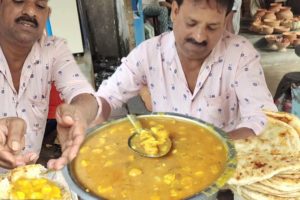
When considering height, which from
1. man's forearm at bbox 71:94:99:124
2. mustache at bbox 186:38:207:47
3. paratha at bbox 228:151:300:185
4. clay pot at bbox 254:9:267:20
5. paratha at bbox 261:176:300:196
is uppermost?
mustache at bbox 186:38:207:47

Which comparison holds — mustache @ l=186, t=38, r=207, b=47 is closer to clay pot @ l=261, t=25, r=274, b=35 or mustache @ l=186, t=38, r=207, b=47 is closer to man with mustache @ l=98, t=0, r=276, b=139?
man with mustache @ l=98, t=0, r=276, b=139

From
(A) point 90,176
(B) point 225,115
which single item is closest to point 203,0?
(B) point 225,115

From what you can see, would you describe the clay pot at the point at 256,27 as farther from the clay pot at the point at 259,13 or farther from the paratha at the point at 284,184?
the paratha at the point at 284,184

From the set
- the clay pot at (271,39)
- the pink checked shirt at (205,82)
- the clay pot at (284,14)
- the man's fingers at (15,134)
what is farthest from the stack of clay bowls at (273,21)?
the man's fingers at (15,134)

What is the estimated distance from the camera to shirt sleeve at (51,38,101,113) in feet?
7.25

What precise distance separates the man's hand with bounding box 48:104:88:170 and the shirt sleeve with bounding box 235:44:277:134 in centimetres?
83

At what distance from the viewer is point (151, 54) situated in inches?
92.4

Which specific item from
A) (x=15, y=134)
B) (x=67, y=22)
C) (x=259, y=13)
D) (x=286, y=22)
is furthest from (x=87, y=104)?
(x=259, y=13)

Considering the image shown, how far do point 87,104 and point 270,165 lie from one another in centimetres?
95

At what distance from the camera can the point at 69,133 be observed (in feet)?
4.92

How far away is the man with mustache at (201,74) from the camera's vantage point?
198 cm

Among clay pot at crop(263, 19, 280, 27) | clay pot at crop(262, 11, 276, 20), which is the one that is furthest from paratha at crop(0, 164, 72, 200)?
clay pot at crop(262, 11, 276, 20)

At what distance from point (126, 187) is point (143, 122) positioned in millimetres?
399

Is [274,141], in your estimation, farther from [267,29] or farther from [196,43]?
[267,29]
